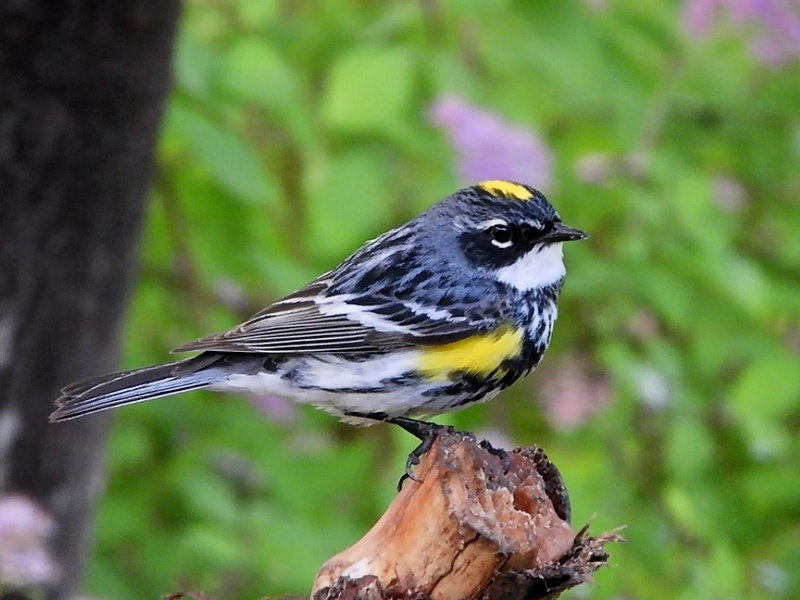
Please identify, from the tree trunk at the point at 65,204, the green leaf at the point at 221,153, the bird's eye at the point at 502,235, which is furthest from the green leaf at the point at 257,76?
the bird's eye at the point at 502,235

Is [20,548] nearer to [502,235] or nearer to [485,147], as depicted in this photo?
[502,235]

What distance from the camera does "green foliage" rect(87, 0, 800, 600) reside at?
3729mm

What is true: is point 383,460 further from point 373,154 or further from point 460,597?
point 460,597

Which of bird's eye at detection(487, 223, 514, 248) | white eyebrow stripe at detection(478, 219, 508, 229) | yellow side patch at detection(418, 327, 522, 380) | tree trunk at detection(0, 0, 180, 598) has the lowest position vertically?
yellow side patch at detection(418, 327, 522, 380)

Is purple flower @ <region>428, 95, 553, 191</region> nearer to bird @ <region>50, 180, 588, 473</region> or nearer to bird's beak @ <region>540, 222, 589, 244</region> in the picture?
bird @ <region>50, 180, 588, 473</region>

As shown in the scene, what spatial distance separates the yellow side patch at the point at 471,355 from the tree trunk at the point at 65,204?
1013 mm

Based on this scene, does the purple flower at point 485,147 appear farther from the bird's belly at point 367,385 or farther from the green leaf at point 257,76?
the bird's belly at point 367,385

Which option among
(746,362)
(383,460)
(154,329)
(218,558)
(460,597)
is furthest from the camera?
(383,460)

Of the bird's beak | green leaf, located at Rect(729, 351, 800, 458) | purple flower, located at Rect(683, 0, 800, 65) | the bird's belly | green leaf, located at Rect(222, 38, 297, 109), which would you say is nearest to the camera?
the bird's belly

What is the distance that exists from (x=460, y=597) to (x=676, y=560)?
2242 millimetres

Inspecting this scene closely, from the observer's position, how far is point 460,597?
194 centimetres

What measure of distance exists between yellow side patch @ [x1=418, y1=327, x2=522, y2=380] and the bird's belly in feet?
0.07

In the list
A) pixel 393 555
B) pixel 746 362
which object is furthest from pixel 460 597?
pixel 746 362

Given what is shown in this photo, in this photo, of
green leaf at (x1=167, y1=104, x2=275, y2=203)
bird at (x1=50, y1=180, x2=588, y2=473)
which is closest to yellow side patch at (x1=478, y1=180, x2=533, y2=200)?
bird at (x1=50, y1=180, x2=588, y2=473)
